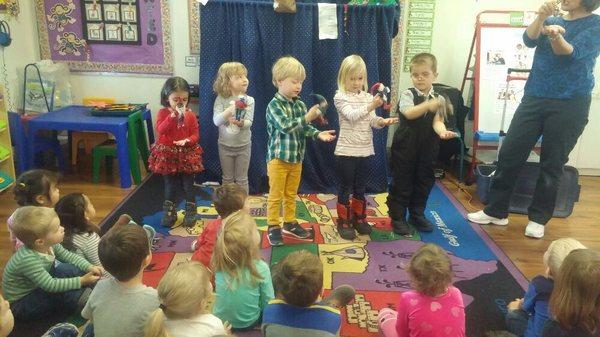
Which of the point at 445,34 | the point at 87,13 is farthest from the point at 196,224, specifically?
the point at 445,34

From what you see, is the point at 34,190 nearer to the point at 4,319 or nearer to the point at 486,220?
the point at 4,319

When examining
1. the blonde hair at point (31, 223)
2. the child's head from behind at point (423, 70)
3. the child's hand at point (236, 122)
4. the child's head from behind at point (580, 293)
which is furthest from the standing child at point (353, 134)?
the blonde hair at point (31, 223)

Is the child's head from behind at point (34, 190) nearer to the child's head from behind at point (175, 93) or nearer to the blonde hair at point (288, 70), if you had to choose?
the child's head from behind at point (175, 93)

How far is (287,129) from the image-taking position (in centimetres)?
281

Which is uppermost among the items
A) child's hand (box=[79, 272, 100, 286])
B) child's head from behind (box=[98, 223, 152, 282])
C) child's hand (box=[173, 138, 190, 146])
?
child's hand (box=[173, 138, 190, 146])

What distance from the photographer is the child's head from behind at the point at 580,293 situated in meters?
1.57

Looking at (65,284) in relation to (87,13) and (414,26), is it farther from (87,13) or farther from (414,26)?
(414,26)

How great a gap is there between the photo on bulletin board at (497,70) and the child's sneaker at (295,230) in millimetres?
2144

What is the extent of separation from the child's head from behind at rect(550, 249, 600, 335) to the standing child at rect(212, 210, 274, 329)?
3.49 ft

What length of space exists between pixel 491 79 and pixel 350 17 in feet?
4.79

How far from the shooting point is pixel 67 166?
4.44 m

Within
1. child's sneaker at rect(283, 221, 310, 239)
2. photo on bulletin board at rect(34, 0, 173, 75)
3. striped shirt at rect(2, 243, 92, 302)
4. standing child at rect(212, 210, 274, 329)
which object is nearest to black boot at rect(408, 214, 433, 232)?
child's sneaker at rect(283, 221, 310, 239)

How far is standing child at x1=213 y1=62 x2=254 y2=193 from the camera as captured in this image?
324cm

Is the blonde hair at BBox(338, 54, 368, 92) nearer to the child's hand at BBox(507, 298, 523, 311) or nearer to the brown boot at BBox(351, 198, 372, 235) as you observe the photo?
the brown boot at BBox(351, 198, 372, 235)
